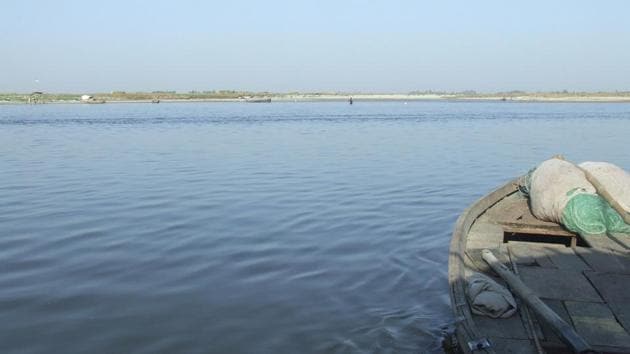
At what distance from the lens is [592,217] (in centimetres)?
909

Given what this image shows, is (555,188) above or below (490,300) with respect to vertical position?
above

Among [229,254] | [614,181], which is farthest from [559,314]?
[229,254]

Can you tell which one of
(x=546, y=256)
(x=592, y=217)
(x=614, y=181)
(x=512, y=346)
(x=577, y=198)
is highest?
(x=614, y=181)

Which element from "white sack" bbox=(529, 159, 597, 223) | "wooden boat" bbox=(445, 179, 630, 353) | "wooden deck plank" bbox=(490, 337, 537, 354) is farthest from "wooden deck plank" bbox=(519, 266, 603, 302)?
"white sack" bbox=(529, 159, 597, 223)

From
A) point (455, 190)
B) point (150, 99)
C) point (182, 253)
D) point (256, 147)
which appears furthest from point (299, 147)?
point (150, 99)

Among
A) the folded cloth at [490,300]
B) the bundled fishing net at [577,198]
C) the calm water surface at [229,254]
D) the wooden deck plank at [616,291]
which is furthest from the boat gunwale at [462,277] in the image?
the wooden deck plank at [616,291]

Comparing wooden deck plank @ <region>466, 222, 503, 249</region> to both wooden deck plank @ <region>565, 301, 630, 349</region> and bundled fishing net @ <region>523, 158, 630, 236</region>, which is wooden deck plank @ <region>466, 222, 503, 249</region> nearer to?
bundled fishing net @ <region>523, 158, 630, 236</region>

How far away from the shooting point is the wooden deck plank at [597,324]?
5.29 m

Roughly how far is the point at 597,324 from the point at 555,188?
461 cm

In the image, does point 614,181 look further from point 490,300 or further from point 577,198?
point 490,300

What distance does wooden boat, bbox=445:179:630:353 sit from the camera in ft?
17.7

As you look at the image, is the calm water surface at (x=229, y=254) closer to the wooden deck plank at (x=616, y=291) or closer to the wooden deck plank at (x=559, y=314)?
the wooden deck plank at (x=559, y=314)

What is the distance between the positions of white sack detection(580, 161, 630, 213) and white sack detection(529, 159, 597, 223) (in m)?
0.30

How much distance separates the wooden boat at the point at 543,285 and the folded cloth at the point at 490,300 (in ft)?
0.21
